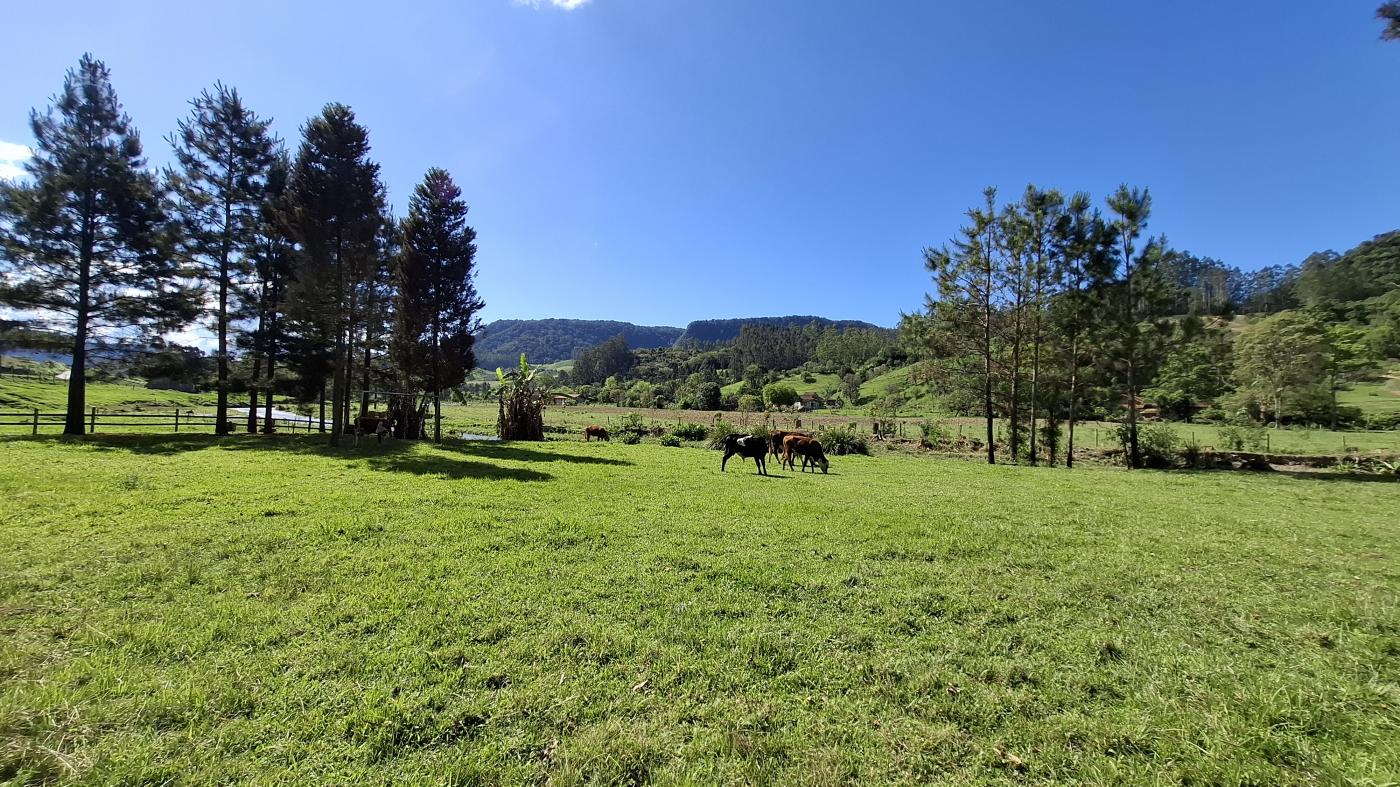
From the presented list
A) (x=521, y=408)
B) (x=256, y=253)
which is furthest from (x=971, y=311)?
(x=256, y=253)

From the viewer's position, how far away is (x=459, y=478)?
11773 mm

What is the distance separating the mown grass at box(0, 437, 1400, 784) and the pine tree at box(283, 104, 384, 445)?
462 inches

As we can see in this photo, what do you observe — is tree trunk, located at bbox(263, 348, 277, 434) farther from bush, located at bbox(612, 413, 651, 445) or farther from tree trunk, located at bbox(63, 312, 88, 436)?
bush, located at bbox(612, 413, 651, 445)

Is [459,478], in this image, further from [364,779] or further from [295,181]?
[295,181]

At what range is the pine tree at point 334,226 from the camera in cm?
1928

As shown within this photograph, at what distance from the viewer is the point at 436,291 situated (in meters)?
24.7

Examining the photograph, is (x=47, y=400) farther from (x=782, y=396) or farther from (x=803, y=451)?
(x=782, y=396)

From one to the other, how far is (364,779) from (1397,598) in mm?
9514

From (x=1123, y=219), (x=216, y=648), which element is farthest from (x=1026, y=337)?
(x=216, y=648)

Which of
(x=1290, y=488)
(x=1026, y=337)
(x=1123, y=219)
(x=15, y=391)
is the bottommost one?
(x=1290, y=488)

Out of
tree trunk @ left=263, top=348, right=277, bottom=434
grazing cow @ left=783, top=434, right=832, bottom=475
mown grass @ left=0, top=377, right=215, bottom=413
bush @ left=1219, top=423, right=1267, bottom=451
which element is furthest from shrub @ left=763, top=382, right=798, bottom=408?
tree trunk @ left=263, top=348, right=277, bottom=434

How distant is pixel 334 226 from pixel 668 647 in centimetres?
2342

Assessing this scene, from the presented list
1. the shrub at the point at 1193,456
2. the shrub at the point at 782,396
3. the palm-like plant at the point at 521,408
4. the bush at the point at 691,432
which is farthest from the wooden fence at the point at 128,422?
the shrub at the point at 782,396

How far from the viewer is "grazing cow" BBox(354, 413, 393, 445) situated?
21.2m
